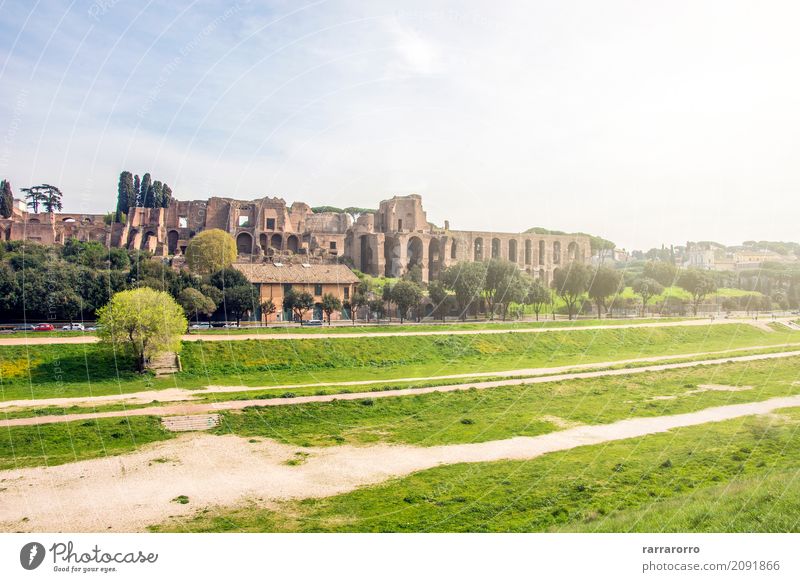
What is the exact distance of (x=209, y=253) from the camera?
150 feet

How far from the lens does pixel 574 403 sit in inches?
814

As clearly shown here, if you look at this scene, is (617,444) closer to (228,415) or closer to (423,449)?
(423,449)

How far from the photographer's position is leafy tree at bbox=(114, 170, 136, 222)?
2330 inches

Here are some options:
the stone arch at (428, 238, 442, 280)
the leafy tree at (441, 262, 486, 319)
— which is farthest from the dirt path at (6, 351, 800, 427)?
the stone arch at (428, 238, 442, 280)

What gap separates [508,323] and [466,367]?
466 inches

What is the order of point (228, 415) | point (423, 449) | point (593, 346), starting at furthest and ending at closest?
1. point (593, 346)
2. point (228, 415)
3. point (423, 449)

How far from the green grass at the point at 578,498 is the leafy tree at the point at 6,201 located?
2148 inches

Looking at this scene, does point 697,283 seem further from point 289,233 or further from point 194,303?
point 194,303

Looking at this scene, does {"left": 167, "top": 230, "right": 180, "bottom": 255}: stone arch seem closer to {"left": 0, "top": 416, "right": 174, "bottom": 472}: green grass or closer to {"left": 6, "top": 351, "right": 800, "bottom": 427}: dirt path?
{"left": 6, "top": 351, "right": 800, "bottom": 427}: dirt path

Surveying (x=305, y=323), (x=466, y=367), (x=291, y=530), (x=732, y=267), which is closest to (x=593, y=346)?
(x=466, y=367)

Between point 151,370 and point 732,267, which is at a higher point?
point 732,267

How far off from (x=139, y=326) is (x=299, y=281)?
16214 mm

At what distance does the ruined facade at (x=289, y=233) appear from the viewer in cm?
5697

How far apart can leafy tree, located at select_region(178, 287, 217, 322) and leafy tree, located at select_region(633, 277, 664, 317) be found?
Answer: 112ft
